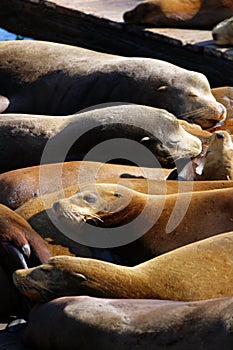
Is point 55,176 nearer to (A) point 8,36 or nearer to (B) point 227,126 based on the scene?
(B) point 227,126

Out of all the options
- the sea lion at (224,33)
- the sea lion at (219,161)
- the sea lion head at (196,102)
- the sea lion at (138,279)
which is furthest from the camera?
the sea lion at (224,33)

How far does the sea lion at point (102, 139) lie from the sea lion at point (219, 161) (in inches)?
18.5

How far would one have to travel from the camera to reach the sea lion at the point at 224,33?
30.7 feet

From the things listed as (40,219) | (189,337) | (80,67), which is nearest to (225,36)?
(80,67)

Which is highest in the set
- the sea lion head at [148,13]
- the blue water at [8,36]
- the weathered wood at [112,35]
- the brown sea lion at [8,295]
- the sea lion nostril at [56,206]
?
the sea lion nostril at [56,206]

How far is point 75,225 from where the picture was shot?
207 inches

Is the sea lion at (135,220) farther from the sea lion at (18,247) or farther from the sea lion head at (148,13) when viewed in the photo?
the sea lion head at (148,13)

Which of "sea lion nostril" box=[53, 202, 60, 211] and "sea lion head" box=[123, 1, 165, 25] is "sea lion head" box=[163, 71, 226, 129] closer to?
"sea lion head" box=[123, 1, 165, 25]

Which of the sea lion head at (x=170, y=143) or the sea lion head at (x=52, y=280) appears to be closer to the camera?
the sea lion head at (x=52, y=280)

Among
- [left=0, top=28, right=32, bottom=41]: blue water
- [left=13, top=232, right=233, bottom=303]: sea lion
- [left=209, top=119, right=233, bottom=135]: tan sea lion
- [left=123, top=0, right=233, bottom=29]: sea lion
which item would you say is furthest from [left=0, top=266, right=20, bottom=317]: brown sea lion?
[left=0, top=28, right=32, bottom=41]: blue water

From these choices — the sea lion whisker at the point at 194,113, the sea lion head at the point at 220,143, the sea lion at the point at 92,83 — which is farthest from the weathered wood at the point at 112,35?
the sea lion head at the point at 220,143

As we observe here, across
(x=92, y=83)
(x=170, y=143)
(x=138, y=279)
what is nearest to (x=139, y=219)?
(x=138, y=279)

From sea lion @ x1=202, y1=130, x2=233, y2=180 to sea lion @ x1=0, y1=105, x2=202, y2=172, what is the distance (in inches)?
18.5

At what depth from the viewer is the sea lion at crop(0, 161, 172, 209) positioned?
585 centimetres
